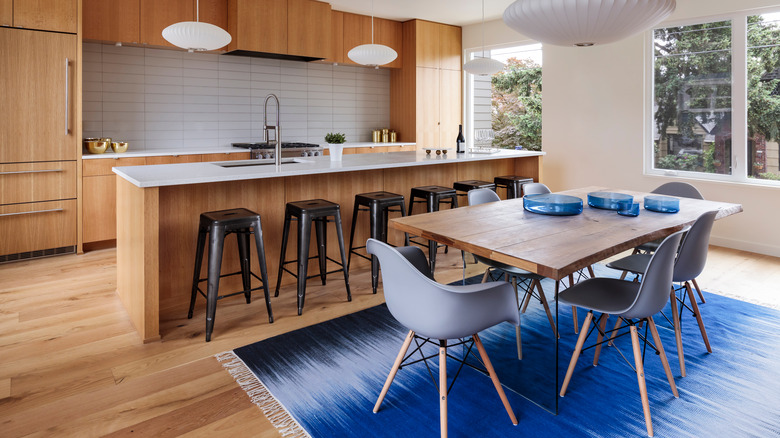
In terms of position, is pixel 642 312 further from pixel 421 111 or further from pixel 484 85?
pixel 484 85

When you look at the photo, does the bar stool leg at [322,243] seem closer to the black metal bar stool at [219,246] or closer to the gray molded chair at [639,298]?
the black metal bar stool at [219,246]

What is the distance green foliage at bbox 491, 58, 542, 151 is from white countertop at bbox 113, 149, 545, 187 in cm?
498

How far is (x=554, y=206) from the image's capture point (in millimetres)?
2863

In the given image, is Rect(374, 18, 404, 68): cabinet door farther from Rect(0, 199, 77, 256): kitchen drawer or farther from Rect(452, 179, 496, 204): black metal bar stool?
Rect(0, 199, 77, 256): kitchen drawer

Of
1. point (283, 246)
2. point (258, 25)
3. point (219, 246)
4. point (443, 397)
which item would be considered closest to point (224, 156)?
point (258, 25)

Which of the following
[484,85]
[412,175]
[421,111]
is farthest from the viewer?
[484,85]

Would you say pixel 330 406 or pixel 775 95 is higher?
pixel 775 95

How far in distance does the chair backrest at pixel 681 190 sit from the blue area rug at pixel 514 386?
93 cm

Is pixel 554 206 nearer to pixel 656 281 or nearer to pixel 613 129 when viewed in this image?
pixel 656 281

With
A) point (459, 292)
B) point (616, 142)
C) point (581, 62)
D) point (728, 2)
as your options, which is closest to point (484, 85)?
point (581, 62)

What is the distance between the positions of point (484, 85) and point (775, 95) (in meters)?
3.98

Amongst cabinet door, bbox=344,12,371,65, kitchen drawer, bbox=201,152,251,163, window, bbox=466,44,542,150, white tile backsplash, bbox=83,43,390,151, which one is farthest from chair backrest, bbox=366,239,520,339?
window, bbox=466,44,542,150

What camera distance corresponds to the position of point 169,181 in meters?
2.83

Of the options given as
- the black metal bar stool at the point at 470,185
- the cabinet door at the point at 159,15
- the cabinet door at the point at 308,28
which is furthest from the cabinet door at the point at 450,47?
the cabinet door at the point at 159,15
